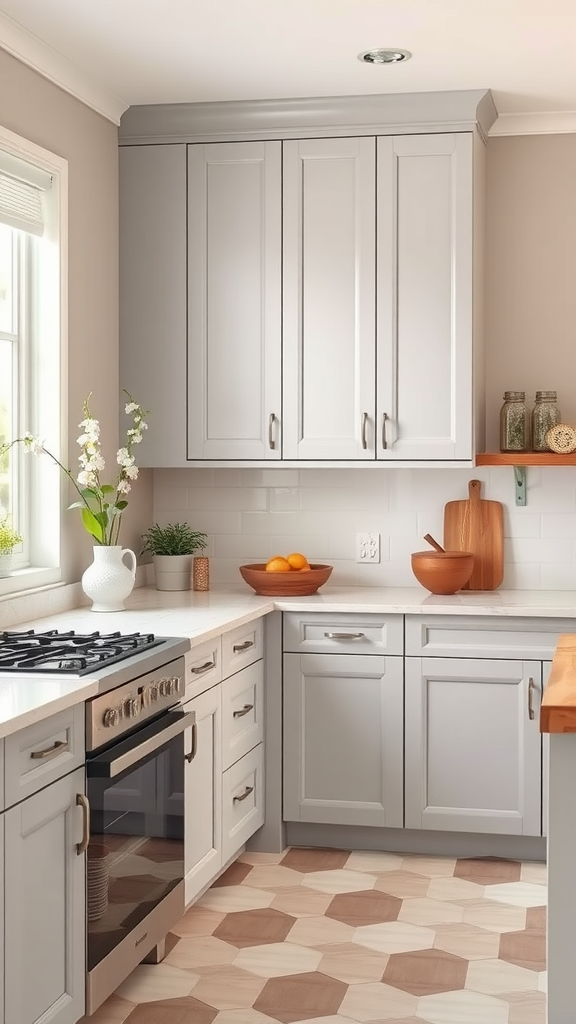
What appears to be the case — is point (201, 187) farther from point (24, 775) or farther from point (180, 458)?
point (24, 775)

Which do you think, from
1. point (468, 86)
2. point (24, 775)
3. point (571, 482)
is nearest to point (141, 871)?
point (24, 775)

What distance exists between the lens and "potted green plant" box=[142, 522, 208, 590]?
4469 mm

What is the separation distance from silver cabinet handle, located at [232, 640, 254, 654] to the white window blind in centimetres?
145

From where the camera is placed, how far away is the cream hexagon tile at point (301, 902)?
141 inches

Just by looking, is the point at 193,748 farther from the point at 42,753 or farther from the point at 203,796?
the point at 42,753

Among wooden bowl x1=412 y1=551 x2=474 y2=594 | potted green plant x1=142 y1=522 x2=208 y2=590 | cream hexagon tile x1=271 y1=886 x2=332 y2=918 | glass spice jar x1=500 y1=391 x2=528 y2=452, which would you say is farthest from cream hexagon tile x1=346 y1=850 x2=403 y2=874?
glass spice jar x1=500 y1=391 x2=528 y2=452

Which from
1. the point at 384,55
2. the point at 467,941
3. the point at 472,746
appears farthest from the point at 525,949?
the point at 384,55

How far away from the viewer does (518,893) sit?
377cm

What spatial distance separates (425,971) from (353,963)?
0.20 metres

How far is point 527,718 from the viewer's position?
3988mm

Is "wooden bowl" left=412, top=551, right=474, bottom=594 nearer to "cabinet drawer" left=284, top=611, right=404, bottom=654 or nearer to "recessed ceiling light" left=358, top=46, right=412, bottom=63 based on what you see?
"cabinet drawer" left=284, top=611, right=404, bottom=654

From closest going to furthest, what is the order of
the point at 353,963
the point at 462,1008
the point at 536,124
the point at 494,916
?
the point at 462,1008, the point at 353,963, the point at 494,916, the point at 536,124

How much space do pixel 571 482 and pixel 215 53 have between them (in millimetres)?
2015

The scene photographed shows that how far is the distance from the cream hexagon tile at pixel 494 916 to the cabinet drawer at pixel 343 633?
0.87 metres
